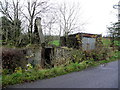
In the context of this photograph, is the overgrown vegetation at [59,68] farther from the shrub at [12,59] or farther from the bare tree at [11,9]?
the bare tree at [11,9]

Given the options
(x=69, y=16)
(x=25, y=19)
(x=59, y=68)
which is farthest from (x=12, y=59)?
(x=69, y=16)

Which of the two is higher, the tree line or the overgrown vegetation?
the tree line

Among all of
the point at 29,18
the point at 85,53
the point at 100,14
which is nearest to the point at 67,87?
the point at 85,53

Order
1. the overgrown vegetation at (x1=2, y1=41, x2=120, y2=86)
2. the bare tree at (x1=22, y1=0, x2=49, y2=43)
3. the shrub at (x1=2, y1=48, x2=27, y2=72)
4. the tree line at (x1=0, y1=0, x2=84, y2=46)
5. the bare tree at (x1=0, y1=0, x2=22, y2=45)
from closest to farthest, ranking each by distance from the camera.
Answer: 1. the overgrown vegetation at (x1=2, y1=41, x2=120, y2=86)
2. the shrub at (x1=2, y1=48, x2=27, y2=72)
3. the tree line at (x1=0, y1=0, x2=84, y2=46)
4. the bare tree at (x1=0, y1=0, x2=22, y2=45)
5. the bare tree at (x1=22, y1=0, x2=49, y2=43)

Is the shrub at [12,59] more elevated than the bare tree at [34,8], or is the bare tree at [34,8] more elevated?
the bare tree at [34,8]

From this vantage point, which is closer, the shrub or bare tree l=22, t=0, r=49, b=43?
the shrub

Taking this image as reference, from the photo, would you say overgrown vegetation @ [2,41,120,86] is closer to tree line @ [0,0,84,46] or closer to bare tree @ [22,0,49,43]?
tree line @ [0,0,84,46]

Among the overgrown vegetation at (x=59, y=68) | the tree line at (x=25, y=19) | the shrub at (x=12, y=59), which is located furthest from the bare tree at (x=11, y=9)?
the overgrown vegetation at (x=59, y=68)

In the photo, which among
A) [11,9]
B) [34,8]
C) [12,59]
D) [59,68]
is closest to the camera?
[59,68]

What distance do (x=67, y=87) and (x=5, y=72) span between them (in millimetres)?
3006

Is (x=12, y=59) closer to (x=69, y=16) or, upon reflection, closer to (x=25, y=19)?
(x=25, y=19)

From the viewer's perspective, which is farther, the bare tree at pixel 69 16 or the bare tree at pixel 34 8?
the bare tree at pixel 69 16

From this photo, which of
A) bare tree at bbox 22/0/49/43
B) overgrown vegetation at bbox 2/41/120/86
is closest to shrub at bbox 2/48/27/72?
overgrown vegetation at bbox 2/41/120/86

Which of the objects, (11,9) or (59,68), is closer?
(59,68)
